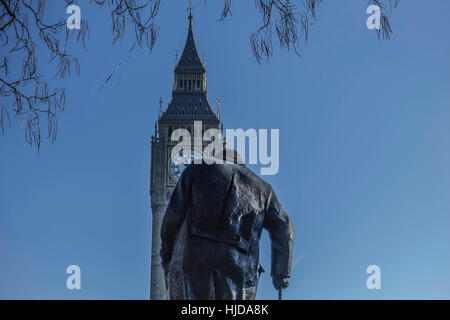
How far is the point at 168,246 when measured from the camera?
6660mm

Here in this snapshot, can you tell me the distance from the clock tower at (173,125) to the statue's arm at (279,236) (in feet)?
189

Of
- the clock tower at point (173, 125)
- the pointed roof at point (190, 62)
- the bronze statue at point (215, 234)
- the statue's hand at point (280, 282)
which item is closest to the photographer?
the bronze statue at point (215, 234)

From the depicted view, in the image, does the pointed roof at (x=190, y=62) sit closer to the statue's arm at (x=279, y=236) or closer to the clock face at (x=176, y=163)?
the clock face at (x=176, y=163)

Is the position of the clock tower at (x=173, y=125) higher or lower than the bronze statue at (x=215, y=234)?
higher

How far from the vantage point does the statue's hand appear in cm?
674

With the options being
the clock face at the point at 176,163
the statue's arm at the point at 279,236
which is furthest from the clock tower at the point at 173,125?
the statue's arm at the point at 279,236

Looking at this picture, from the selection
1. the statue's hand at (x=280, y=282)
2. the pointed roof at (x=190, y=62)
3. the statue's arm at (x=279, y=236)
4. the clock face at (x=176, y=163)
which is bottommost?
the statue's hand at (x=280, y=282)

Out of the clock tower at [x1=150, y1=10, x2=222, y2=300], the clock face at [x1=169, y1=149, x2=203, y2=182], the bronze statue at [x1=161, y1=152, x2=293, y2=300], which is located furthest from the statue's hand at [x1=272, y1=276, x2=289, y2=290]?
the clock face at [x1=169, y1=149, x2=203, y2=182]

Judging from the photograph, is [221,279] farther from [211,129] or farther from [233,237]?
[211,129]

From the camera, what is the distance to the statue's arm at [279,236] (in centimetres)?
675
